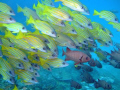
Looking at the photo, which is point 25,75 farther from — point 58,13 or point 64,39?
point 58,13

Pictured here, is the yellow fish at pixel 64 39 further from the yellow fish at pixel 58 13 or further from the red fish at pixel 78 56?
the yellow fish at pixel 58 13

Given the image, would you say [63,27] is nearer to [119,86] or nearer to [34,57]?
[34,57]

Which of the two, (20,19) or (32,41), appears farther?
(20,19)

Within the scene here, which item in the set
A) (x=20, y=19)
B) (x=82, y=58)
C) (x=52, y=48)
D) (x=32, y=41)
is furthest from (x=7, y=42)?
(x=20, y=19)

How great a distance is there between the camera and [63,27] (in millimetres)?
4125

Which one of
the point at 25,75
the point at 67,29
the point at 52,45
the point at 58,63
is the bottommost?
the point at 25,75

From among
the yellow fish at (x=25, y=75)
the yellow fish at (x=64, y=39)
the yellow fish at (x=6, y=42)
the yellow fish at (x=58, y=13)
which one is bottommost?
the yellow fish at (x=25, y=75)

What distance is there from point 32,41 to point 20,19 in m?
22.3

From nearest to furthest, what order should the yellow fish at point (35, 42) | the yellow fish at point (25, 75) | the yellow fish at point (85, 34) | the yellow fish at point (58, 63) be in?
the yellow fish at point (35, 42) < the yellow fish at point (25, 75) < the yellow fish at point (58, 63) < the yellow fish at point (85, 34)

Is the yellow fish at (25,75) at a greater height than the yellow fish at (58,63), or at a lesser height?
lesser

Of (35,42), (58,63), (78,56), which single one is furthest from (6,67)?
(78,56)

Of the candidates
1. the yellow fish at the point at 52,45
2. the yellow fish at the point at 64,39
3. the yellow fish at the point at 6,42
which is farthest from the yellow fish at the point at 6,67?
the yellow fish at the point at 64,39

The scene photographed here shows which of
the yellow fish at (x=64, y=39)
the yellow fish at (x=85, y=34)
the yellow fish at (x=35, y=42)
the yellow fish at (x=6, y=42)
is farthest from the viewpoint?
the yellow fish at (x=85, y=34)

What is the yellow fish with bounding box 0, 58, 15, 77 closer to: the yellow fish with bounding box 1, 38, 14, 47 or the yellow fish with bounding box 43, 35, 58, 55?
the yellow fish with bounding box 1, 38, 14, 47
